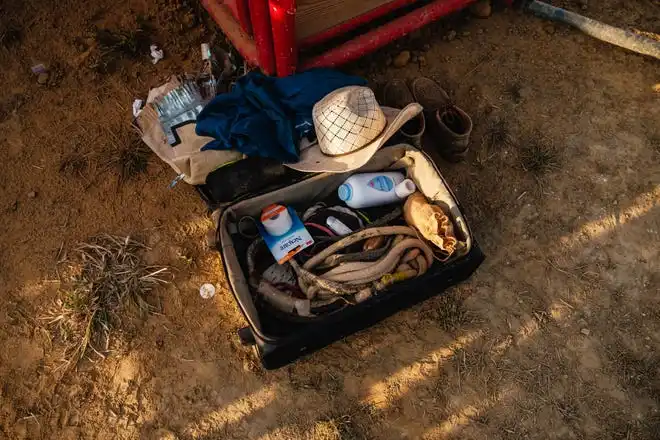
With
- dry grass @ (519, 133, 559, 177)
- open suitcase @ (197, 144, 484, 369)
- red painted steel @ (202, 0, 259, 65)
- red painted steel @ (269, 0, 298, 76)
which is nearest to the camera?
open suitcase @ (197, 144, 484, 369)

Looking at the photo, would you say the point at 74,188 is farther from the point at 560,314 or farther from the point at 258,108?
the point at 560,314

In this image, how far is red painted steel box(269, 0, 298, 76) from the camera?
7.22 ft

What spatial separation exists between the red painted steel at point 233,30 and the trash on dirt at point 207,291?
1.23 m

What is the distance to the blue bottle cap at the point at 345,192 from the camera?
2426mm

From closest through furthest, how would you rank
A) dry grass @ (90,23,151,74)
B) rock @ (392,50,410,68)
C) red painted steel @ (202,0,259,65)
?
red painted steel @ (202,0,259,65), dry grass @ (90,23,151,74), rock @ (392,50,410,68)

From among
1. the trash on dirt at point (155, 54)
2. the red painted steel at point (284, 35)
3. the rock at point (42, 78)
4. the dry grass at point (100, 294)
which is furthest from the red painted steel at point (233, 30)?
the dry grass at point (100, 294)

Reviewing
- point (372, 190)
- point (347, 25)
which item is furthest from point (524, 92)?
point (372, 190)

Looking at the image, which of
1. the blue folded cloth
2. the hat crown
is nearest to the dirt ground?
the blue folded cloth

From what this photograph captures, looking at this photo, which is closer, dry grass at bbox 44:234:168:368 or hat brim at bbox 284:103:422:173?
hat brim at bbox 284:103:422:173

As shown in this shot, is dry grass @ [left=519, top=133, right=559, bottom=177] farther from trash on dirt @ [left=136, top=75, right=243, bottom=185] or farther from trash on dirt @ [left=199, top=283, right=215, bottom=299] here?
trash on dirt @ [left=199, top=283, right=215, bottom=299]

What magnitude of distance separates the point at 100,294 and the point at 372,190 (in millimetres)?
1484

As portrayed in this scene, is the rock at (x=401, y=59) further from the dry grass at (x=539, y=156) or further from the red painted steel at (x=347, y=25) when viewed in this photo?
the dry grass at (x=539, y=156)

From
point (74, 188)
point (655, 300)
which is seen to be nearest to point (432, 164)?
point (655, 300)

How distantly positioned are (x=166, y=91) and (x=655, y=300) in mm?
2823
